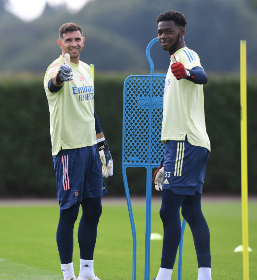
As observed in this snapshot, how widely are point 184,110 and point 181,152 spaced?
27 centimetres

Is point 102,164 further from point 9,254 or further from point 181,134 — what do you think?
point 9,254

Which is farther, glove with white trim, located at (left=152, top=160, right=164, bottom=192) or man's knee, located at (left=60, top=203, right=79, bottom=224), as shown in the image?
man's knee, located at (left=60, top=203, right=79, bottom=224)

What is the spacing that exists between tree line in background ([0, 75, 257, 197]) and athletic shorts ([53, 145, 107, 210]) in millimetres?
6605

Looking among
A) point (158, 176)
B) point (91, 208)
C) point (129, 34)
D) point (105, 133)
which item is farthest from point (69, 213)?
point (129, 34)

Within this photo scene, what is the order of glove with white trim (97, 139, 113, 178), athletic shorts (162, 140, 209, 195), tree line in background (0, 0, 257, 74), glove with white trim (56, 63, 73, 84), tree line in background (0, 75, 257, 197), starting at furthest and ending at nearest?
tree line in background (0, 0, 257, 74), tree line in background (0, 75, 257, 197), glove with white trim (97, 139, 113, 178), glove with white trim (56, 63, 73, 84), athletic shorts (162, 140, 209, 195)

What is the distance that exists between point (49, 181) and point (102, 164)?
671 cm

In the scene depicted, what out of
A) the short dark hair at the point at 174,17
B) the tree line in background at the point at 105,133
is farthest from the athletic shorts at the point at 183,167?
the tree line in background at the point at 105,133

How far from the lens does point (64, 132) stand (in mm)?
3500

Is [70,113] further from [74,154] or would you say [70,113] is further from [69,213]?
[69,213]

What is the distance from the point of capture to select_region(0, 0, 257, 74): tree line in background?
29603 millimetres

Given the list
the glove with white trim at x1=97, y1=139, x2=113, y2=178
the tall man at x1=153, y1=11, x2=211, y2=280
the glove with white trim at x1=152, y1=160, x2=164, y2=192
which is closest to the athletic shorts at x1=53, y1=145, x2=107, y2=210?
the glove with white trim at x1=97, y1=139, x2=113, y2=178

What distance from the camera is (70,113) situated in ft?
11.5

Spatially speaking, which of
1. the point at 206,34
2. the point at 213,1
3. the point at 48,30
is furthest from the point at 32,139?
the point at 48,30

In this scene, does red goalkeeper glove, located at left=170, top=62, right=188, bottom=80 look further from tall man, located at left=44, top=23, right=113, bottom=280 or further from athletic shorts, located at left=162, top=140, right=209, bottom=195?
tall man, located at left=44, top=23, right=113, bottom=280
